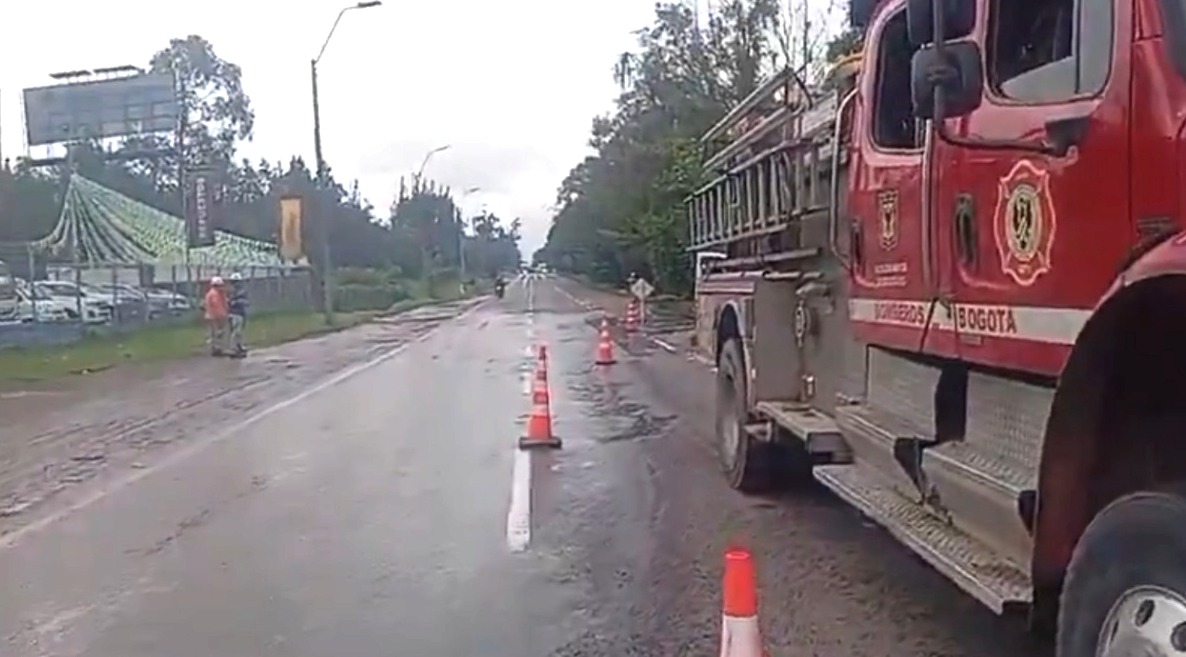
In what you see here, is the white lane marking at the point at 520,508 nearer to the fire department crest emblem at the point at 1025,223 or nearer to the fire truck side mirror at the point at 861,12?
the fire truck side mirror at the point at 861,12

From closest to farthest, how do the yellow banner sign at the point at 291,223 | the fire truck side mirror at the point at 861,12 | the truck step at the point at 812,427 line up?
the fire truck side mirror at the point at 861,12
the truck step at the point at 812,427
the yellow banner sign at the point at 291,223

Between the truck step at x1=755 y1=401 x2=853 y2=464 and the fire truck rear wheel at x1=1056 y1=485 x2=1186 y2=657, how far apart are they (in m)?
3.36

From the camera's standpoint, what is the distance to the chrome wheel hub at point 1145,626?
11.5ft

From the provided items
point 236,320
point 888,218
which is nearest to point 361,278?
point 236,320

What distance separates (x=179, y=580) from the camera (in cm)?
780

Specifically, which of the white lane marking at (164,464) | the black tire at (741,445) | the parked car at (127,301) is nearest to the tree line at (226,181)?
the parked car at (127,301)

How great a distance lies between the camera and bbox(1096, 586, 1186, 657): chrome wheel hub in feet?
11.5

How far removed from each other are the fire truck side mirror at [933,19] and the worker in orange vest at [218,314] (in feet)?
82.0

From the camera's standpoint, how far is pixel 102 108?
63812 mm

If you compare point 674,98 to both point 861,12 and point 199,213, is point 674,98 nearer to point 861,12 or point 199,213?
point 199,213

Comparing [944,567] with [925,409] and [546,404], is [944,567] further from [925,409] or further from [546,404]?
[546,404]

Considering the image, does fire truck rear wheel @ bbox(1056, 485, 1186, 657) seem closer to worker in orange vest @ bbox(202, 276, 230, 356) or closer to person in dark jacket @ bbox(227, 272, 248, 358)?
worker in orange vest @ bbox(202, 276, 230, 356)

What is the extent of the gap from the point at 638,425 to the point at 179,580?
7.53 m

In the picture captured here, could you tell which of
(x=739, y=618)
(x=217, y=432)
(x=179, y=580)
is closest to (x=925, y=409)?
(x=739, y=618)
